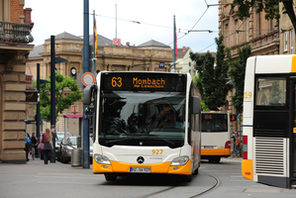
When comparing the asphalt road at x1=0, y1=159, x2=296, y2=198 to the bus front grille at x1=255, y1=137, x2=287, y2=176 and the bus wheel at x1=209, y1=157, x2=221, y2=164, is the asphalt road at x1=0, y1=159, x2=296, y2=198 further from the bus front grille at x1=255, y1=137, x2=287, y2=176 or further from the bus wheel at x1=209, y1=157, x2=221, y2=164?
the bus wheel at x1=209, y1=157, x2=221, y2=164

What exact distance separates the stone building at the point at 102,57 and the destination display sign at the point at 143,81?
3223 inches

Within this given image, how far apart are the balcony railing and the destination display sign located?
11624 mm

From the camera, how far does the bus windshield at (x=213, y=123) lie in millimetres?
35438

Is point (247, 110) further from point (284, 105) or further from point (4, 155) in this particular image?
point (4, 155)

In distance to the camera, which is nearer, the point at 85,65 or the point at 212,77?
the point at 85,65

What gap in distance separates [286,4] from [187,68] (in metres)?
102

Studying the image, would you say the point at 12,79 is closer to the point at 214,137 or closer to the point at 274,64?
the point at 214,137

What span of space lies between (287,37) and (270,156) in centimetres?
3075

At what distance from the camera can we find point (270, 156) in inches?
572

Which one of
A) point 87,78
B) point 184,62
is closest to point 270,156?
point 87,78

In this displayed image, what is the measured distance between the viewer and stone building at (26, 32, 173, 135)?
341ft

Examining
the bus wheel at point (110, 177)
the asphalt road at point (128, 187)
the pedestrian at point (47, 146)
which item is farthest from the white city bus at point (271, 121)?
the pedestrian at point (47, 146)

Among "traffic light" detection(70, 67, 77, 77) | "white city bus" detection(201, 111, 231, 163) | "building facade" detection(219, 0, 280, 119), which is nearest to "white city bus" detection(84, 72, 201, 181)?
"white city bus" detection(201, 111, 231, 163)

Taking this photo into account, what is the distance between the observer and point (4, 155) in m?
29.0
